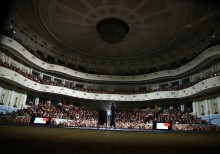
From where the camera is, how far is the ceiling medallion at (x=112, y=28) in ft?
79.2

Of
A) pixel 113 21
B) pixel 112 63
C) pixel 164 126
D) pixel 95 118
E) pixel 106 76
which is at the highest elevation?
pixel 113 21


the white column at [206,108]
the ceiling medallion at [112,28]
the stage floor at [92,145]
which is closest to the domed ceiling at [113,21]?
the ceiling medallion at [112,28]

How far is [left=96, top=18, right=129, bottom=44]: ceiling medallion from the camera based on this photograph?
24.1 meters

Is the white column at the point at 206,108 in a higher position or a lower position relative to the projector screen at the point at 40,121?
higher

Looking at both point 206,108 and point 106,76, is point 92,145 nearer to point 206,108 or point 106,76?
point 206,108

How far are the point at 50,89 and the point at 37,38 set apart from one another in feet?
29.3

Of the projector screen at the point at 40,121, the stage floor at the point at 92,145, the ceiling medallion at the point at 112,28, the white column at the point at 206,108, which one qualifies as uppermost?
the ceiling medallion at the point at 112,28

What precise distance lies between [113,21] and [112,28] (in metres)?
1.01

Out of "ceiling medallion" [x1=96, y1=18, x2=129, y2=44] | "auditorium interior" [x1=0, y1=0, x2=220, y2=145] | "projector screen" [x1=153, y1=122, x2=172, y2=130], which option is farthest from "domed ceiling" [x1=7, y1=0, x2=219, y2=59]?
"projector screen" [x1=153, y1=122, x2=172, y2=130]

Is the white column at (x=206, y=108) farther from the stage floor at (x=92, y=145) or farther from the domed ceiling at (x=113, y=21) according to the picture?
the stage floor at (x=92, y=145)

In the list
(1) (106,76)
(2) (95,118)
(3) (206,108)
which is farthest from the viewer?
(1) (106,76)

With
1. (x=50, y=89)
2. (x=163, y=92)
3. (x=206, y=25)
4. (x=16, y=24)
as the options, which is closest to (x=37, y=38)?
(x=16, y=24)

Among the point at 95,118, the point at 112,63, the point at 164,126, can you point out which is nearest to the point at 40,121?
the point at 95,118

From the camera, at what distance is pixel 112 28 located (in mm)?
24062
